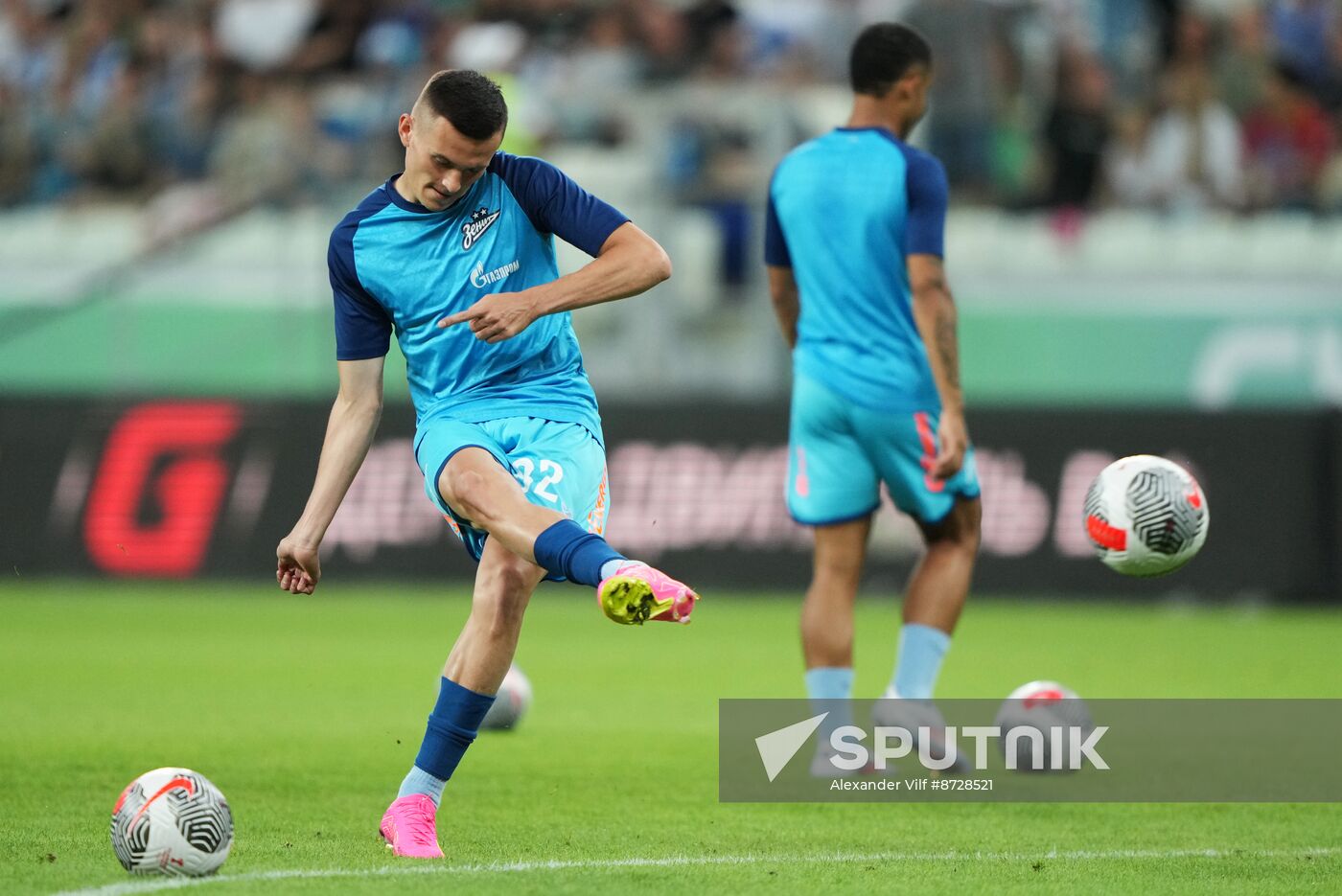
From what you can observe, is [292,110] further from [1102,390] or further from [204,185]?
[1102,390]

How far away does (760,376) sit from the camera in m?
15.4

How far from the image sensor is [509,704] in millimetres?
8688

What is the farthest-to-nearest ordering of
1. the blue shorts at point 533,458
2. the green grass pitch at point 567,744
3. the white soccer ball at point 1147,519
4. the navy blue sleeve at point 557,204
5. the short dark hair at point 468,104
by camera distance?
the white soccer ball at point 1147,519 → the navy blue sleeve at point 557,204 → the blue shorts at point 533,458 → the short dark hair at point 468,104 → the green grass pitch at point 567,744

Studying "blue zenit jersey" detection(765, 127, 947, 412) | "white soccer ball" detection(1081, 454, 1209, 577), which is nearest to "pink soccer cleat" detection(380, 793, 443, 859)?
"white soccer ball" detection(1081, 454, 1209, 577)

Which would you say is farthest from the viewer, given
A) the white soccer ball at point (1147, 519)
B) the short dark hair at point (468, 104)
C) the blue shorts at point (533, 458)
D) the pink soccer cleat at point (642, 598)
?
the white soccer ball at point (1147, 519)

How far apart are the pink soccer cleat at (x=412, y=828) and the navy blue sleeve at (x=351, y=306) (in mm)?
1262

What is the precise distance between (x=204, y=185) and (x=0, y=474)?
11.1ft

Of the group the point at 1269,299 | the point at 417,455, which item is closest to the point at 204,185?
the point at 1269,299

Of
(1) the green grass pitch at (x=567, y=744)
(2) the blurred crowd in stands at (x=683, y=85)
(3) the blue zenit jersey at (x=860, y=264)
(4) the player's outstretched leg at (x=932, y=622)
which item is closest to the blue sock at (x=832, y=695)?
(4) the player's outstretched leg at (x=932, y=622)

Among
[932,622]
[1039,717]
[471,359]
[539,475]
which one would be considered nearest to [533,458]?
[539,475]

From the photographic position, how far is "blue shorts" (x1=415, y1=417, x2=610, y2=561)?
5.85 m

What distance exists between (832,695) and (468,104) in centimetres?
291

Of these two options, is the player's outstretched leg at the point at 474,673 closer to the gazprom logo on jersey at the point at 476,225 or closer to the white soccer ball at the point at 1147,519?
the gazprom logo on jersey at the point at 476,225

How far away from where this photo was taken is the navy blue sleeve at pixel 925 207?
7398mm
